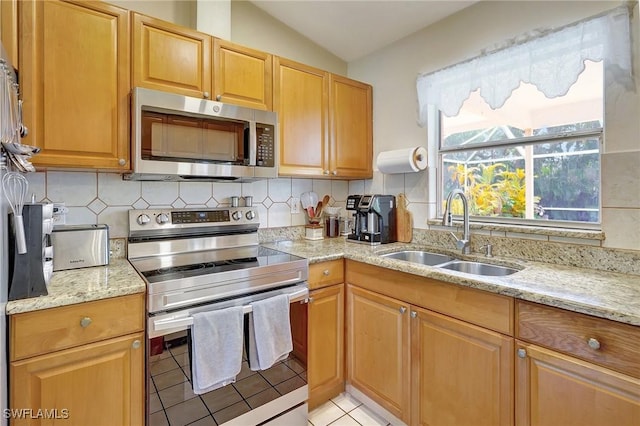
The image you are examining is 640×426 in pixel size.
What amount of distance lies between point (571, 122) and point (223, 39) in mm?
1913

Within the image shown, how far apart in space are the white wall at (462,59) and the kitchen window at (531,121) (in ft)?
0.23

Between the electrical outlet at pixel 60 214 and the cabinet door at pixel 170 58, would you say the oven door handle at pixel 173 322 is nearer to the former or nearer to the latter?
the electrical outlet at pixel 60 214

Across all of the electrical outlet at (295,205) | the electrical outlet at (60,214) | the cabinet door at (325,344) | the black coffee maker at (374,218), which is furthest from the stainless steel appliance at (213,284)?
the black coffee maker at (374,218)

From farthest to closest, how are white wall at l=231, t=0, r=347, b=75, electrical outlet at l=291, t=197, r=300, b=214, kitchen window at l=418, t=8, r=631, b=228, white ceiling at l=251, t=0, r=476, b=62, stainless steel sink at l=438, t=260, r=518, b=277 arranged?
electrical outlet at l=291, t=197, r=300, b=214 → white wall at l=231, t=0, r=347, b=75 → white ceiling at l=251, t=0, r=476, b=62 → stainless steel sink at l=438, t=260, r=518, b=277 → kitchen window at l=418, t=8, r=631, b=228

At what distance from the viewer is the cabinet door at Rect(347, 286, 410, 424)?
1605 millimetres

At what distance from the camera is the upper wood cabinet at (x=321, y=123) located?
2051 mm

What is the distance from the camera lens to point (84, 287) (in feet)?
3.99

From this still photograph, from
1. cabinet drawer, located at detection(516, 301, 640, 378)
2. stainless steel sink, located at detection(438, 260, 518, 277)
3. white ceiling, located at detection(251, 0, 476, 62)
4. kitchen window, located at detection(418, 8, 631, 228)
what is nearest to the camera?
cabinet drawer, located at detection(516, 301, 640, 378)

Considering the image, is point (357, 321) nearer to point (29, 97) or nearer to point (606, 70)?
point (606, 70)

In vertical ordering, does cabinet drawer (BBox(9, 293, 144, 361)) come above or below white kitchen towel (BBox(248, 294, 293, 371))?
above

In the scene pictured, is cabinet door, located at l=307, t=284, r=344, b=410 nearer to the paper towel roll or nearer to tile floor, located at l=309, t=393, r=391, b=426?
tile floor, located at l=309, t=393, r=391, b=426

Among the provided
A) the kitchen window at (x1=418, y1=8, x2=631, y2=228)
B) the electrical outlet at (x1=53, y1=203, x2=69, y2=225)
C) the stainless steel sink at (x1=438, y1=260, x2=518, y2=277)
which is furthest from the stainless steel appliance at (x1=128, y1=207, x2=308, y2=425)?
the kitchen window at (x1=418, y1=8, x2=631, y2=228)

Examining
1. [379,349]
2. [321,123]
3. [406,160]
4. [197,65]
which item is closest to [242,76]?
[197,65]

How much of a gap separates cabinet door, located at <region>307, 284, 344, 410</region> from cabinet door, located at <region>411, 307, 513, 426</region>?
1.58ft
